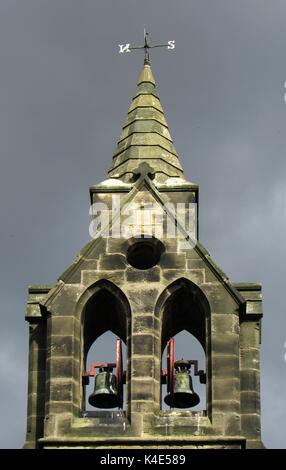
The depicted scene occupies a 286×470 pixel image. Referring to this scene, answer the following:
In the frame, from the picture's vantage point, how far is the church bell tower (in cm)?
6412

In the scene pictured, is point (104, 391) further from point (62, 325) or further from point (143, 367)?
point (62, 325)

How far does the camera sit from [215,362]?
64.8 m

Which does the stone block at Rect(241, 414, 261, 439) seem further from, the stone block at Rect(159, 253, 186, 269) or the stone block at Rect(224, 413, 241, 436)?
the stone block at Rect(159, 253, 186, 269)

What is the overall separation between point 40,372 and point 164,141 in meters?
6.57

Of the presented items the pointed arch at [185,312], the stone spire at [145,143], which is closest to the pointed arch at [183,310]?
the pointed arch at [185,312]

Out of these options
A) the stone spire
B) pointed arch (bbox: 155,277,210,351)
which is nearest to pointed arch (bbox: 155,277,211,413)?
pointed arch (bbox: 155,277,210,351)

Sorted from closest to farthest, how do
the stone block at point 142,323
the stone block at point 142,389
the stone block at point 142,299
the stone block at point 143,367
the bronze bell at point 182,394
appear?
the stone block at point 142,389 → the stone block at point 143,367 → the stone block at point 142,323 → the stone block at point 142,299 → the bronze bell at point 182,394

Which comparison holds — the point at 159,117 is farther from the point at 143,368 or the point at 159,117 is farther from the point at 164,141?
the point at 143,368

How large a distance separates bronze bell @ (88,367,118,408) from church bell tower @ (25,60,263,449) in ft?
0.06

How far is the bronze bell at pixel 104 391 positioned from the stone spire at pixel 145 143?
4.48 m

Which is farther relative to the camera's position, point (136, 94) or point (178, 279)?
point (136, 94)

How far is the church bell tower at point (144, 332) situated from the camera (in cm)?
6412

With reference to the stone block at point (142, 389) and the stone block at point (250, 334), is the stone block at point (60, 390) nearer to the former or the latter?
the stone block at point (142, 389)

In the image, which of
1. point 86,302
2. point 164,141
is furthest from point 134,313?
point 164,141
